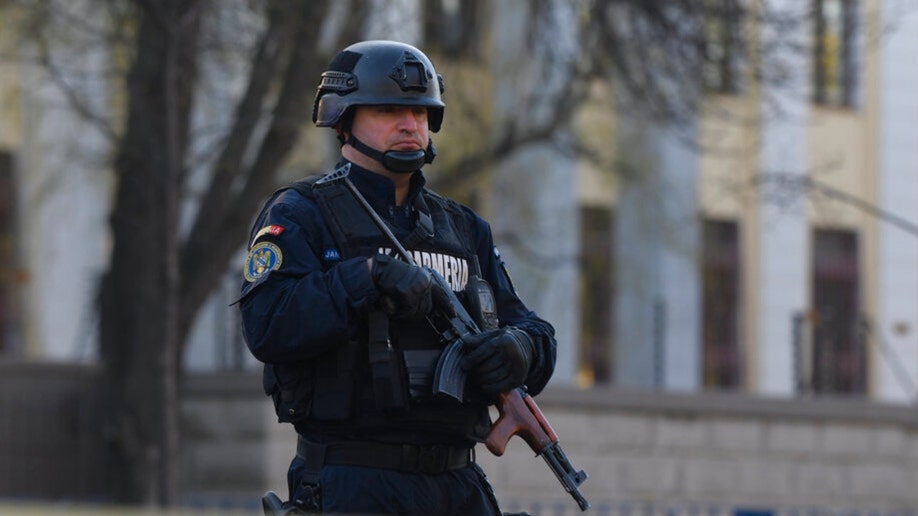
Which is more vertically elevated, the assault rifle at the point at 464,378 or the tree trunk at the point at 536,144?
the tree trunk at the point at 536,144

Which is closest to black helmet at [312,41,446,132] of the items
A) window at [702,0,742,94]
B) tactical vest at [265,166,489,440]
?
tactical vest at [265,166,489,440]

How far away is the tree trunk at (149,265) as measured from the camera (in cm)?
1255

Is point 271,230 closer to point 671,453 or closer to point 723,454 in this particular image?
point 671,453

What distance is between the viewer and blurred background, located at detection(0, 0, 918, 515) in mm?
13562

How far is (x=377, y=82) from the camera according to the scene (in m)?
5.44

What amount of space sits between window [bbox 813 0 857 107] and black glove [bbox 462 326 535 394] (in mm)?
11464

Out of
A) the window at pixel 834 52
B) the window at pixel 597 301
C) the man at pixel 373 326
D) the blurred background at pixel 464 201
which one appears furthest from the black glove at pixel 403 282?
the window at pixel 597 301

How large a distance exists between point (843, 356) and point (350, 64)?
15.3m

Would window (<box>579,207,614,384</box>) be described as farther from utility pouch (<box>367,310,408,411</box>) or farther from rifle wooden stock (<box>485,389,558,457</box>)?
utility pouch (<box>367,310,408,411</box>)

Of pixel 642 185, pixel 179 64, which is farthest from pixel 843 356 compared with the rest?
pixel 179 64

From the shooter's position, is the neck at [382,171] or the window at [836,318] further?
the window at [836,318]

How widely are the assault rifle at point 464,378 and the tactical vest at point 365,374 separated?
4 cm

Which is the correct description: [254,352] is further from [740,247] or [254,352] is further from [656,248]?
[740,247]

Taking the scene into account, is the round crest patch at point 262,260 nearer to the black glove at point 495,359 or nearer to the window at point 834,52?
the black glove at point 495,359
